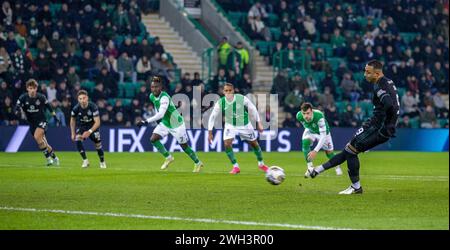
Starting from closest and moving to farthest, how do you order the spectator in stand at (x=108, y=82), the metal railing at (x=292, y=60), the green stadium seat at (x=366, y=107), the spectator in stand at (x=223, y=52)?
1. the spectator in stand at (x=108, y=82)
2. the spectator in stand at (x=223, y=52)
3. the metal railing at (x=292, y=60)
4. the green stadium seat at (x=366, y=107)

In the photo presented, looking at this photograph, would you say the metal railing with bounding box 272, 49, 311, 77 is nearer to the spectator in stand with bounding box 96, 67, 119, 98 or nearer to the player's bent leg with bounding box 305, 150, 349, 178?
the spectator in stand with bounding box 96, 67, 119, 98

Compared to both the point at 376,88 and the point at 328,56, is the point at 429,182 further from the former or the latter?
the point at 328,56

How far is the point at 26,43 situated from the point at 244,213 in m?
22.7

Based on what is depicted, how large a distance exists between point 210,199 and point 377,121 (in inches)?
125

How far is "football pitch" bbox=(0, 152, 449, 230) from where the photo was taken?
12.8m

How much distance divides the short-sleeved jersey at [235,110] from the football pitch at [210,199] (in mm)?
1357

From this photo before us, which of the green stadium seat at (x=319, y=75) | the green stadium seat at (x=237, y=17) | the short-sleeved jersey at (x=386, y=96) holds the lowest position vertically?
the green stadium seat at (x=319, y=75)

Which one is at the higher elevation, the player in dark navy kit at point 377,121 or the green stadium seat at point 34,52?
the player in dark navy kit at point 377,121

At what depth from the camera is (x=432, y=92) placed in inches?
1721

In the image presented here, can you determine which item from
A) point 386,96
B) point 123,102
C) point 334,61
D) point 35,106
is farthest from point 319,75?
point 386,96

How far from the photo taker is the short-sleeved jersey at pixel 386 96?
16547mm

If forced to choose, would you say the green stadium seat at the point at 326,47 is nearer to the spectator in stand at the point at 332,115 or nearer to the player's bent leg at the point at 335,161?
the spectator in stand at the point at 332,115

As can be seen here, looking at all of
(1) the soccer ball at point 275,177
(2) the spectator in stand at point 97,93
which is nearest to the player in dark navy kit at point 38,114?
(2) the spectator in stand at point 97,93
